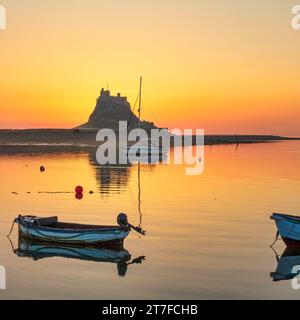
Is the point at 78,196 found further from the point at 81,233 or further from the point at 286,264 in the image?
the point at 286,264

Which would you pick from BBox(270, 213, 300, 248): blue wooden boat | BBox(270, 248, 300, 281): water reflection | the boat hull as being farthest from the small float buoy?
BBox(270, 248, 300, 281): water reflection

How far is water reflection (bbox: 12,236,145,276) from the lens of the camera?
88.9ft

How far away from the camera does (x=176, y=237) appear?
32312 millimetres

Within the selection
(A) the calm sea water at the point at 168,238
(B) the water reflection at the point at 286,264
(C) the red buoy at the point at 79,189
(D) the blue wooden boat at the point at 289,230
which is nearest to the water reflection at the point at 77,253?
(A) the calm sea water at the point at 168,238

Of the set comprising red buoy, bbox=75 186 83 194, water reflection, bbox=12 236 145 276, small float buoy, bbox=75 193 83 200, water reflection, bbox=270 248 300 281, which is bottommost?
water reflection, bbox=270 248 300 281

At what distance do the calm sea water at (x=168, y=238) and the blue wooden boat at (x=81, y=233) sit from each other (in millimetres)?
1175

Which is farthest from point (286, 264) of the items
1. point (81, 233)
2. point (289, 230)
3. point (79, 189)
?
point (79, 189)

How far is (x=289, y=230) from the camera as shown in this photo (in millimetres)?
30594

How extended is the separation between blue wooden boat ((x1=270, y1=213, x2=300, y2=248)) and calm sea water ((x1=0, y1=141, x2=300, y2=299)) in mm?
542

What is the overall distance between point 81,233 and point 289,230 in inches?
449

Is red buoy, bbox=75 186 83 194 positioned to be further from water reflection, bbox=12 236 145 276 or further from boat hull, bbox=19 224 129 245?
boat hull, bbox=19 224 129 245

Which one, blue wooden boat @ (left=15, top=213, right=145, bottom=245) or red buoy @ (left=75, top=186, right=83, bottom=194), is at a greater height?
red buoy @ (left=75, top=186, right=83, bottom=194)

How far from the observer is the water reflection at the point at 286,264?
24734 millimetres
